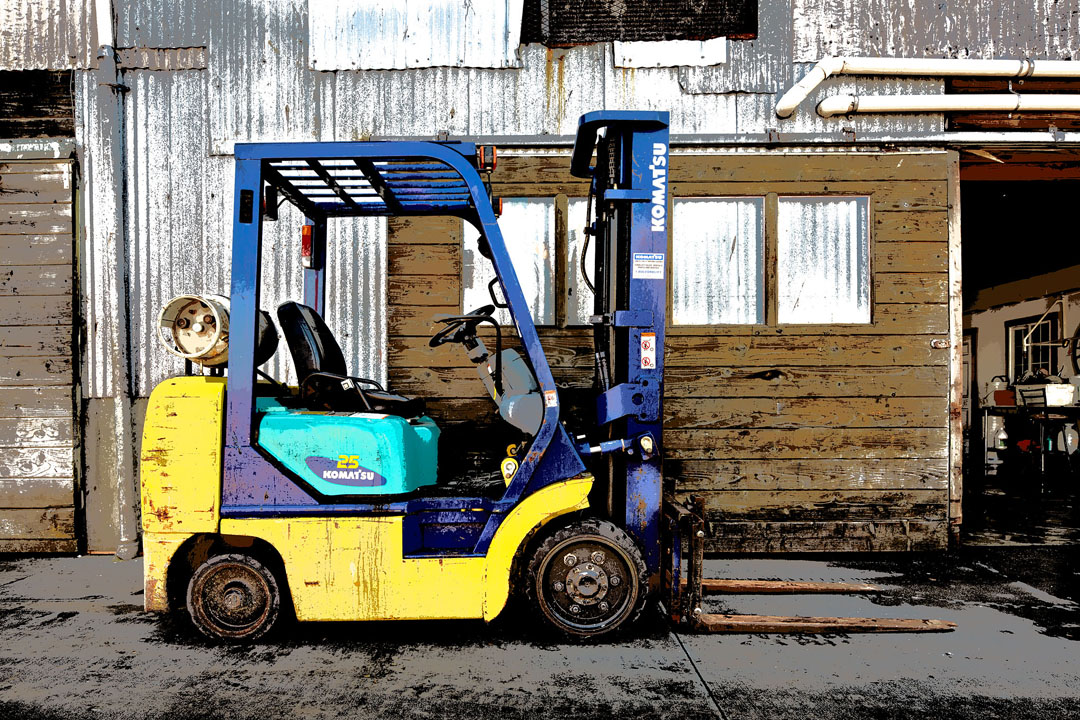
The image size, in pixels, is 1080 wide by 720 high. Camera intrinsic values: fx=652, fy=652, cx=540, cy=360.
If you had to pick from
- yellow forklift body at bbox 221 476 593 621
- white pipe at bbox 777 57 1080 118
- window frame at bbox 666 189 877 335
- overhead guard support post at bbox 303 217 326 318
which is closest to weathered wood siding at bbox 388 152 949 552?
window frame at bbox 666 189 877 335

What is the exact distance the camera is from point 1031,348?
14.9 meters

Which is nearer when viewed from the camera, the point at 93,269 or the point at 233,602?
the point at 233,602

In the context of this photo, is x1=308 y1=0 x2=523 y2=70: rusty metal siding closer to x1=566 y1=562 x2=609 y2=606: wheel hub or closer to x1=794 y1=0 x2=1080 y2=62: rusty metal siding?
x1=794 y1=0 x2=1080 y2=62: rusty metal siding

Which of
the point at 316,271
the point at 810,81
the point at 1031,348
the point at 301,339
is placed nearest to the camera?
the point at 301,339

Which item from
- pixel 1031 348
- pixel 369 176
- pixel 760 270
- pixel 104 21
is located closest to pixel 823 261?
pixel 760 270

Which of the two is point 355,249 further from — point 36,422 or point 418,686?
point 418,686

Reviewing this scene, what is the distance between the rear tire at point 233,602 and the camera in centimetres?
378

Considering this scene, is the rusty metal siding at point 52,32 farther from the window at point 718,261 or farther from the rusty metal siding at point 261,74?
the window at point 718,261

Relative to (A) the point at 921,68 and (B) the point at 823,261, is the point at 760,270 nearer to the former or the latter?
Result: (B) the point at 823,261

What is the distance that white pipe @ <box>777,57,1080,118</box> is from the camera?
6.01 metres

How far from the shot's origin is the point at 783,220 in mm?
6301

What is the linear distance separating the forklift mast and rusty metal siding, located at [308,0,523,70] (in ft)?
8.82

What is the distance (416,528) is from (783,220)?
4.61 m

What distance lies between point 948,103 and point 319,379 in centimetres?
611
